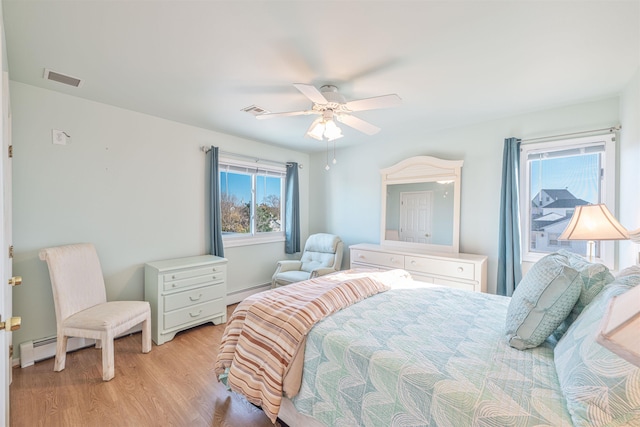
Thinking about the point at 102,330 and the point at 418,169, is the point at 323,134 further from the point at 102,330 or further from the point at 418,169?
the point at 102,330

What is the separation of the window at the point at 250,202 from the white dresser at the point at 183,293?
2.48 ft

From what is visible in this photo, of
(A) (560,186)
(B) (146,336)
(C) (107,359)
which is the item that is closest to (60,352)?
(C) (107,359)

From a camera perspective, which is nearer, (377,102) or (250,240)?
(377,102)

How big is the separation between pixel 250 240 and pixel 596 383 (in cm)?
378

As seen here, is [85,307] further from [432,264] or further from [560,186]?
[560,186]

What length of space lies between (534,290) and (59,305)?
130 inches

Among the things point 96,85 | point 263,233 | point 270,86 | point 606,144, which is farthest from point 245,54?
point 606,144

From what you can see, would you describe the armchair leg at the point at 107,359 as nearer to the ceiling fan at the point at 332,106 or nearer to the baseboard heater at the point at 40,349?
the baseboard heater at the point at 40,349

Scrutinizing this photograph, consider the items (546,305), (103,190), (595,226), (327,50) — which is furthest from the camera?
(103,190)

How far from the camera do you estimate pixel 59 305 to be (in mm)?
2266

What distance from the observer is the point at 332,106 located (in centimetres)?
221

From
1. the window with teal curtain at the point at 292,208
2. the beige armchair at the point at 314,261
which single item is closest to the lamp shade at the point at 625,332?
the beige armchair at the point at 314,261

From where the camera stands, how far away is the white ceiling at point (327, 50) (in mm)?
1478

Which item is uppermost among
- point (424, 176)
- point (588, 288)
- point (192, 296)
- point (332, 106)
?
point (332, 106)
